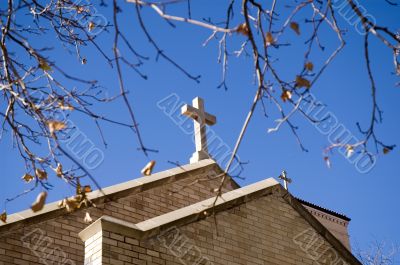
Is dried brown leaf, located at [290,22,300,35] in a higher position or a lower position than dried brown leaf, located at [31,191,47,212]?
higher

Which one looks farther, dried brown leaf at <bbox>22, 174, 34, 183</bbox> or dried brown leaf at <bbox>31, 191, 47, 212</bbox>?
dried brown leaf at <bbox>22, 174, 34, 183</bbox>

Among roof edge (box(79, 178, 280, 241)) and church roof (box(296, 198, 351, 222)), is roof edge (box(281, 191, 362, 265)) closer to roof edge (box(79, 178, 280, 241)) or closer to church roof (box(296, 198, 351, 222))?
roof edge (box(79, 178, 280, 241))

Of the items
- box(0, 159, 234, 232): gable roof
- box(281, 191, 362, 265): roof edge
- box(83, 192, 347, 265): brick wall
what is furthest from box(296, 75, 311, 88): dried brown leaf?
box(281, 191, 362, 265): roof edge

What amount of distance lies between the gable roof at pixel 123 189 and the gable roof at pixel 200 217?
26.7 inches

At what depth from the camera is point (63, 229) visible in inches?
372

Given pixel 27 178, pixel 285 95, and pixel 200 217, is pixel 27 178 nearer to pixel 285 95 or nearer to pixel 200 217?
pixel 285 95

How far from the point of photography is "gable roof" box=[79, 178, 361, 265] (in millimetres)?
7631

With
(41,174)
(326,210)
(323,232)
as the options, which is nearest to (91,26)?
(41,174)

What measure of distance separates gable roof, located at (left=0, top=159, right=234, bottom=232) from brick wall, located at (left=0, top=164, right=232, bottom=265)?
0.03m

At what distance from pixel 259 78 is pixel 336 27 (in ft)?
1.93

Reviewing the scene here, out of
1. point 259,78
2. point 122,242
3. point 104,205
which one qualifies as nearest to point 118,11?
point 259,78

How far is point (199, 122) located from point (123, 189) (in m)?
2.68

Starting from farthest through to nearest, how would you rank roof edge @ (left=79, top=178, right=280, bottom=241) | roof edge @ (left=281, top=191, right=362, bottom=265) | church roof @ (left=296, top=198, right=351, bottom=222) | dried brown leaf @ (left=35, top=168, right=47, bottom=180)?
church roof @ (left=296, top=198, right=351, bottom=222), roof edge @ (left=281, top=191, right=362, bottom=265), roof edge @ (left=79, top=178, right=280, bottom=241), dried brown leaf @ (left=35, top=168, right=47, bottom=180)

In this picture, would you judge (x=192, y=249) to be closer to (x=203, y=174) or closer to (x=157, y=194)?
(x=157, y=194)
